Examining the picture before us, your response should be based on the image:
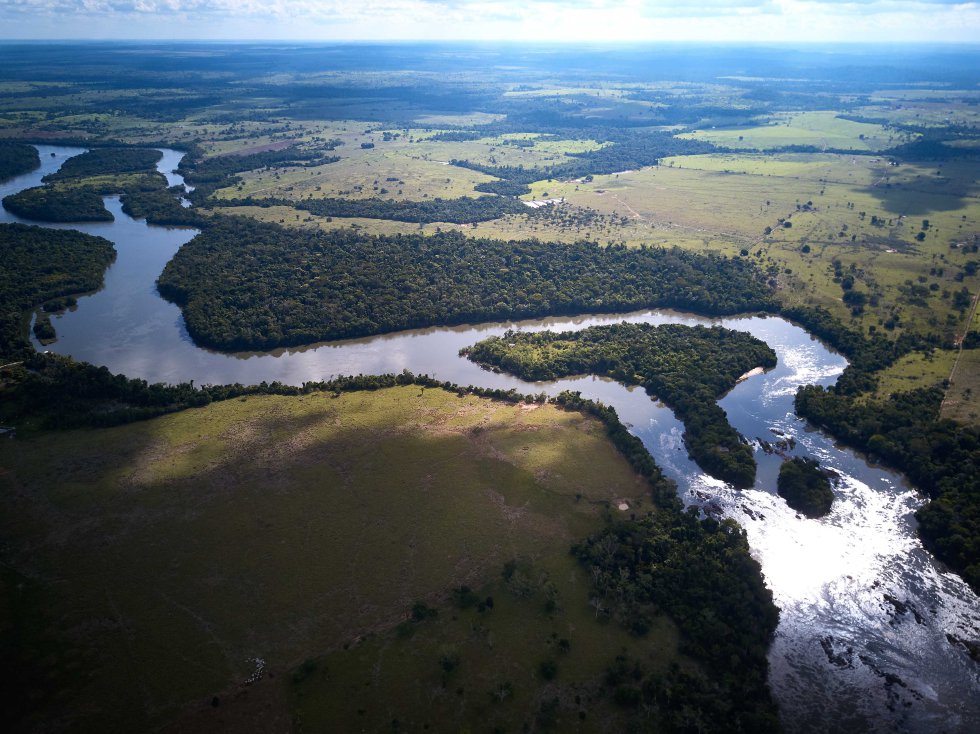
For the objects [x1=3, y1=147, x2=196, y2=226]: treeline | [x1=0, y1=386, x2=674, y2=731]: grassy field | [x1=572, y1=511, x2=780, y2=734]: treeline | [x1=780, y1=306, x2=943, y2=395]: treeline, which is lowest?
[x1=3, y1=147, x2=196, y2=226]: treeline

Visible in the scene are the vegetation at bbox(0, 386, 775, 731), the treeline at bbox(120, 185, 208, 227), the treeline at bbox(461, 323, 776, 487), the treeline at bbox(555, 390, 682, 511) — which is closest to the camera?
the vegetation at bbox(0, 386, 775, 731)

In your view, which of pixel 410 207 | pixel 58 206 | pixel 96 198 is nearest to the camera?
pixel 58 206

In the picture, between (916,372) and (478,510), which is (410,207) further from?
(916,372)

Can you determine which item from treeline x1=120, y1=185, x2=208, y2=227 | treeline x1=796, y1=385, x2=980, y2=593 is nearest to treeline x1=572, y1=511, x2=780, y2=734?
treeline x1=796, y1=385, x2=980, y2=593

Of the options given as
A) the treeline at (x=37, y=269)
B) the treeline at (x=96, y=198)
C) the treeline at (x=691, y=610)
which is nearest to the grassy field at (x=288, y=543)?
the treeline at (x=691, y=610)

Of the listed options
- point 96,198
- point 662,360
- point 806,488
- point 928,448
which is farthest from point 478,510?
point 96,198

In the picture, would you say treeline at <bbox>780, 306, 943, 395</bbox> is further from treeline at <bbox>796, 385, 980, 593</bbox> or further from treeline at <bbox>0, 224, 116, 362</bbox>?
treeline at <bbox>0, 224, 116, 362</bbox>
